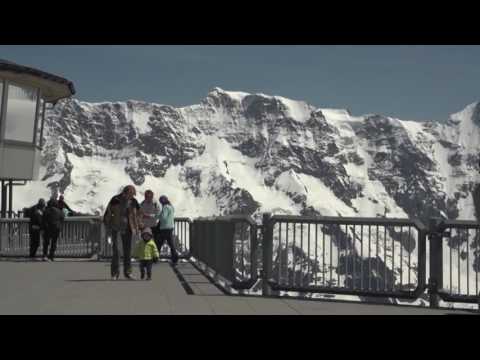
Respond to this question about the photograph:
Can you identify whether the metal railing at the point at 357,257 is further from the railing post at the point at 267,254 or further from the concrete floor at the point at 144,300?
the concrete floor at the point at 144,300

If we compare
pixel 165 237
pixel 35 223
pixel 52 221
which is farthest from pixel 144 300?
pixel 35 223

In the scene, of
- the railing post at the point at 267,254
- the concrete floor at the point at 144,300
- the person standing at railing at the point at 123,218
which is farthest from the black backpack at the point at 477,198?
the person standing at railing at the point at 123,218

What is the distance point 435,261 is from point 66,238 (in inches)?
625

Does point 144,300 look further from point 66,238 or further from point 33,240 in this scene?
point 66,238

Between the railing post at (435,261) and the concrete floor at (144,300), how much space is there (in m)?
0.29

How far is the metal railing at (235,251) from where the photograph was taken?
12461mm

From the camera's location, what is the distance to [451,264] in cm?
1077

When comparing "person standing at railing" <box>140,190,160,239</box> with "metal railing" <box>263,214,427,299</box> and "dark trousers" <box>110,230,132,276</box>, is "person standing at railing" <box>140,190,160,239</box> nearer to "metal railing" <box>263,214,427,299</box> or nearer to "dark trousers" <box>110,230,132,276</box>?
"dark trousers" <box>110,230,132,276</box>

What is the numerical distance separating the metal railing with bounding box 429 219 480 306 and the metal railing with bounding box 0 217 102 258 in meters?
14.7

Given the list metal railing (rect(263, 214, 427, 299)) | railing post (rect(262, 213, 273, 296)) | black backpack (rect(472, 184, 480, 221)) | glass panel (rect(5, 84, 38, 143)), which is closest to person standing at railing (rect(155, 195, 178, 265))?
railing post (rect(262, 213, 273, 296))
